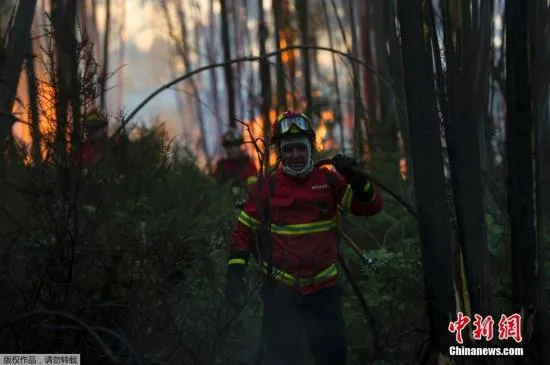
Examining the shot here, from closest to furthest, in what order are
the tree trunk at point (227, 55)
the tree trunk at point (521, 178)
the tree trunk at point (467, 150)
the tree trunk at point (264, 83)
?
the tree trunk at point (467, 150) < the tree trunk at point (521, 178) < the tree trunk at point (264, 83) < the tree trunk at point (227, 55)

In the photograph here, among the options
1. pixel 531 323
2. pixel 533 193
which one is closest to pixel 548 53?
pixel 533 193

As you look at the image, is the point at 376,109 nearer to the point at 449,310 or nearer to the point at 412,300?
the point at 412,300

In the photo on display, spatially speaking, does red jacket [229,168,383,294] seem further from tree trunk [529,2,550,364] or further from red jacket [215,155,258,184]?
red jacket [215,155,258,184]

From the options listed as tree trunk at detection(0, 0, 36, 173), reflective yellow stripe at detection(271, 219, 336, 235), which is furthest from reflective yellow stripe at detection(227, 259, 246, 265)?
tree trunk at detection(0, 0, 36, 173)

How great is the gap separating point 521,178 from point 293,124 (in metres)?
1.22

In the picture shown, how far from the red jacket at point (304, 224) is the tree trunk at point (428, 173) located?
0.66m

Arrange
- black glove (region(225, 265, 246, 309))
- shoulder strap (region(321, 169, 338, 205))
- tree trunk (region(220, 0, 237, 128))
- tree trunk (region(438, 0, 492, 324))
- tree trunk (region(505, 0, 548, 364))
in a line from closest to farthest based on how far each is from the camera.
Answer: tree trunk (region(438, 0, 492, 324))
tree trunk (region(505, 0, 548, 364))
black glove (region(225, 265, 246, 309))
shoulder strap (region(321, 169, 338, 205))
tree trunk (region(220, 0, 237, 128))

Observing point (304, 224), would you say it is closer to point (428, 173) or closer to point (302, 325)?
point (302, 325)

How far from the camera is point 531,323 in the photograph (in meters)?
3.00

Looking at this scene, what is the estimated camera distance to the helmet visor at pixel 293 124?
3.55 meters

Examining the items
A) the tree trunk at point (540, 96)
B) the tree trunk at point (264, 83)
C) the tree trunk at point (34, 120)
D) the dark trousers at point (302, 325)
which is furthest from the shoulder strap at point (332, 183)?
the tree trunk at point (264, 83)

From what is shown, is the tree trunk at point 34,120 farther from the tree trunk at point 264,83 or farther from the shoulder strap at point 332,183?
the tree trunk at point 264,83

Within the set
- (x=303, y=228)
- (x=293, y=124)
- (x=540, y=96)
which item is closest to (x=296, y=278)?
(x=303, y=228)

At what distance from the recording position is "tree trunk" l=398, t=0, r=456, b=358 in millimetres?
2752
